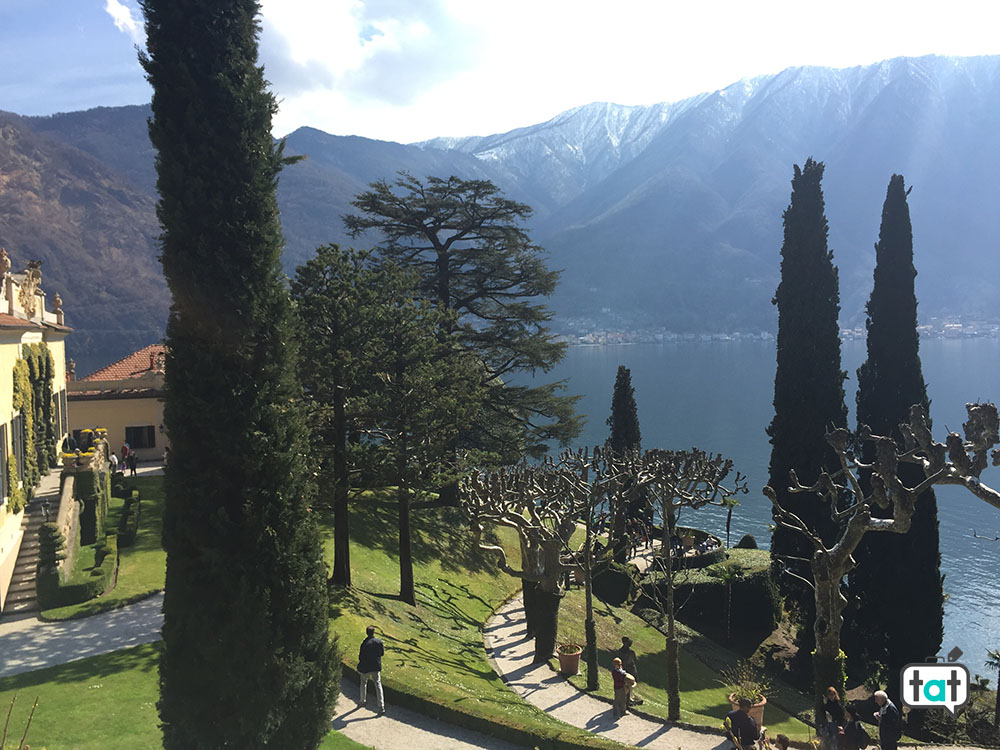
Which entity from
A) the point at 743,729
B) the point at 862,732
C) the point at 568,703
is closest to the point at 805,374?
the point at 568,703

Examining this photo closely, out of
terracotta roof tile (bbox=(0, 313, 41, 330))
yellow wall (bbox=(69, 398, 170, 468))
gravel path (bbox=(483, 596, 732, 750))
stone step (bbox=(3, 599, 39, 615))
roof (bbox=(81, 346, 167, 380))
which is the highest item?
terracotta roof tile (bbox=(0, 313, 41, 330))

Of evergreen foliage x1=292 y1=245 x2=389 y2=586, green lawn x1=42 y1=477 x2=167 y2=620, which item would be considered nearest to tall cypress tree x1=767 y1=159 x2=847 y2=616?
evergreen foliage x1=292 y1=245 x2=389 y2=586

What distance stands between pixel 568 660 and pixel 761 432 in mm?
83005

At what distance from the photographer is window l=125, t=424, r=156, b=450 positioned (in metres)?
41.0

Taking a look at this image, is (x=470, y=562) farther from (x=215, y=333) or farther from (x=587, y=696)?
(x=215, y=333)

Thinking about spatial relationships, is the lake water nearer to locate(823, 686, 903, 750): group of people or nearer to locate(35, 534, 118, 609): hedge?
locate(823, 686, 903, 750): group of people

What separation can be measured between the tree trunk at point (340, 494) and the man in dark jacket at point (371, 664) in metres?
6.44

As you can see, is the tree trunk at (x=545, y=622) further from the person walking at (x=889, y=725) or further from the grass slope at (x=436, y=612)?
the person walking at (x=889, y=725)

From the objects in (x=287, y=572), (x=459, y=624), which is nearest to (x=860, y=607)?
(x=459, y=624)

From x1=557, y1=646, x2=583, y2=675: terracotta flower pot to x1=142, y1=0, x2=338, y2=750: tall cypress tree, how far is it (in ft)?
34.7

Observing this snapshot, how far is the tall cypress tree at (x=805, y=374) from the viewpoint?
85.9 feet

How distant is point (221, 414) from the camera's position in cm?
927
